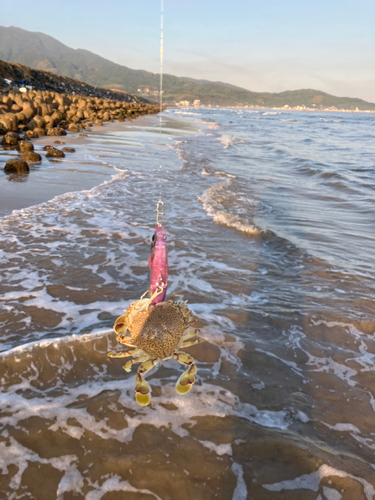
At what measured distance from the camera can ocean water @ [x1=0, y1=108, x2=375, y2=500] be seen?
192cm

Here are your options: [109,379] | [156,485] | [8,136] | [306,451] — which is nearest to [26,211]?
[109,379]

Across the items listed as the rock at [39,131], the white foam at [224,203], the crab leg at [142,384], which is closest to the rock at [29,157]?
the rock at [39,131]

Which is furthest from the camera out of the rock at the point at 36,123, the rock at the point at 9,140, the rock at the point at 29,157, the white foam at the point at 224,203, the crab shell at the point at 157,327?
the rock at the point at 36,123

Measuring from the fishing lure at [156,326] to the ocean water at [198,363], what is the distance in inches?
24.6

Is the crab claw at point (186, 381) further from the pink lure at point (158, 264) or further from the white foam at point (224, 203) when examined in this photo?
the white foam at point (224, 203)

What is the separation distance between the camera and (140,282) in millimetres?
4043

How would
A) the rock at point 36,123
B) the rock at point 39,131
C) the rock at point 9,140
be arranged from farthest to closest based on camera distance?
the rock at point 36,123, the rock at point 39,131, the rock at point 9,140

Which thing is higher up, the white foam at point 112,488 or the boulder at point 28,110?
the boulder at point 28,110

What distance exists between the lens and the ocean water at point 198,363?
6.31 feet

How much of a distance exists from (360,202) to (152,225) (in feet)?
20.1

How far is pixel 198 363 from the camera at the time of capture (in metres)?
2.80

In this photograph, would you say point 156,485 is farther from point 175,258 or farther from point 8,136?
point 8,136

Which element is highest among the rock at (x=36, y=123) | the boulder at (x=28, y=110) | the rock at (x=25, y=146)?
the boulder at (x=28, y=110)

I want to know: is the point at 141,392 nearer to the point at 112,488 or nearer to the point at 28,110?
the point at 112,488
